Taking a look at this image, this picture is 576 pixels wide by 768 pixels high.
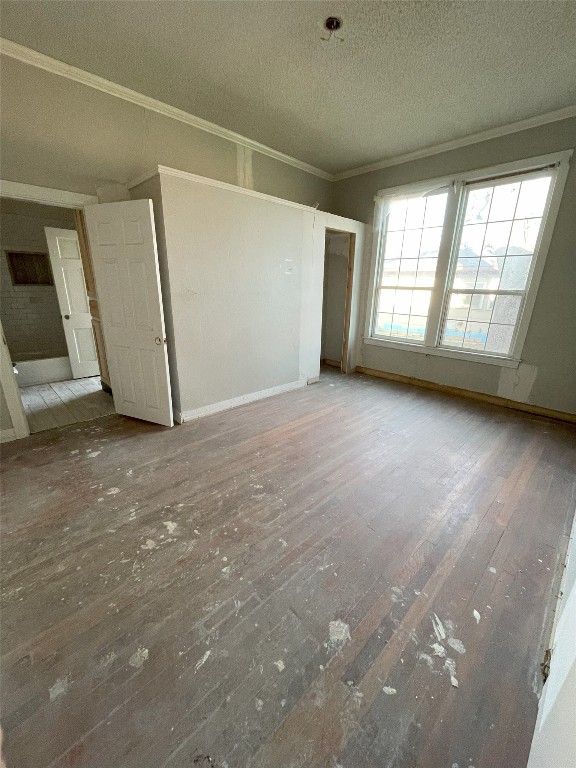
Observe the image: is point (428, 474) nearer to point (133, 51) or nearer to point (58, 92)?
point (133, 51)

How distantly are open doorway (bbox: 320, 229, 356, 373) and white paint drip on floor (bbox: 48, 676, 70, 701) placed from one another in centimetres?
463

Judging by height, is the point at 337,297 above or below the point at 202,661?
above

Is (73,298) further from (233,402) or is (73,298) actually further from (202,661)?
(202,661)

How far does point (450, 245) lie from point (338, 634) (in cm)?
432

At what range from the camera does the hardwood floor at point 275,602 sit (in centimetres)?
101

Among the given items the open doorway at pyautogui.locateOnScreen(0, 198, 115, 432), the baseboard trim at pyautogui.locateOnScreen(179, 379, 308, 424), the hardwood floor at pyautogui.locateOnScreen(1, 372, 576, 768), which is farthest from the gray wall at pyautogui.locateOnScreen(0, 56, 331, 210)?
the hardwood floor at pyautogui.locateOnScreen(1, 372, 576, 768)

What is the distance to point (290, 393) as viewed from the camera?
13.9 feet

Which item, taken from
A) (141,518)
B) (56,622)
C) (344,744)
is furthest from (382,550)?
(56,622)

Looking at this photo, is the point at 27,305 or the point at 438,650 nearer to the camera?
the point at 438,650

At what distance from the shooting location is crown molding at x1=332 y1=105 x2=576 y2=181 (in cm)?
306

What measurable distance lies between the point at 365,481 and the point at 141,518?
1582 millimetres

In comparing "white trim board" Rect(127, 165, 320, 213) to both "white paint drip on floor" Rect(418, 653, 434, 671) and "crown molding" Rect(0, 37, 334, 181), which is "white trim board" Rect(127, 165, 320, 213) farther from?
"white paint drip on floor" Rect(418, 653, 434, 671)

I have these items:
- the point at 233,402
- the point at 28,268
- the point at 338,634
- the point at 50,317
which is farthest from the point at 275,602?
the point at 28,268

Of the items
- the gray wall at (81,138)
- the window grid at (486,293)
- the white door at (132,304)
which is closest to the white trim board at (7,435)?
the white door at (132,304)
